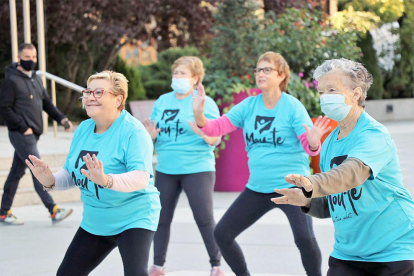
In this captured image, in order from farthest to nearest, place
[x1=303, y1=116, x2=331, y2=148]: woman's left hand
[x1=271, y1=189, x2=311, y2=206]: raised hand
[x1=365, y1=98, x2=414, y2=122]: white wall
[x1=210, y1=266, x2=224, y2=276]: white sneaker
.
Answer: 1. [x1=365, y1=98, x2=414, y2=122]: white wall
2. [x1=210, y1=266, x2=224, y2=276]: white sneaker
3. [x1=303, y1=116, x2=331, y2=148]: woman's left hand
4. [x1=271, y1=189, x2=311, y2=206]: raised hand

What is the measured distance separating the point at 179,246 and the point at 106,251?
2.67 m

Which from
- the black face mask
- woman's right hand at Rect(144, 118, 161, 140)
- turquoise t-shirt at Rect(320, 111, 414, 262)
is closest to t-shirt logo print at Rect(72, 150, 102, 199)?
turquoise t-shirt at Rect(320, 111, 414, 262)

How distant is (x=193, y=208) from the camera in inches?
210

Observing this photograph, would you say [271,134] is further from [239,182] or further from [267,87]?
[239,182]

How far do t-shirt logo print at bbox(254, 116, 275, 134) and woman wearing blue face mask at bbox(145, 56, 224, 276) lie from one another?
0.56 meters

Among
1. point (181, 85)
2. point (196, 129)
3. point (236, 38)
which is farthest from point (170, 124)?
point (236, 38)

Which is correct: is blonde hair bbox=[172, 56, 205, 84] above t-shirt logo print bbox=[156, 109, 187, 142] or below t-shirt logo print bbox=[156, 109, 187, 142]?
above

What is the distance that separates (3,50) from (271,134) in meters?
6.91

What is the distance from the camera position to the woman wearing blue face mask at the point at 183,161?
5.31 m

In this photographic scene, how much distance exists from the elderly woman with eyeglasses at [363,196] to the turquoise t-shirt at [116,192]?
36.8 inches

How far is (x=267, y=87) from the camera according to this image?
480 centimetres

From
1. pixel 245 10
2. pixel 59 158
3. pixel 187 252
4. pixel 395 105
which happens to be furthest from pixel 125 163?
pixel 395 105

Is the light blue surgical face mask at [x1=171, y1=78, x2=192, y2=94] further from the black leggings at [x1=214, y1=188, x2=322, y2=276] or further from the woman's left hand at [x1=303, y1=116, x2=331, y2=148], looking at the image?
the woman's left hand at [x1=303, y1=116, x2=331, y2=148]

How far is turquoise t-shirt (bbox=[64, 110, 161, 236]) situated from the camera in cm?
362
